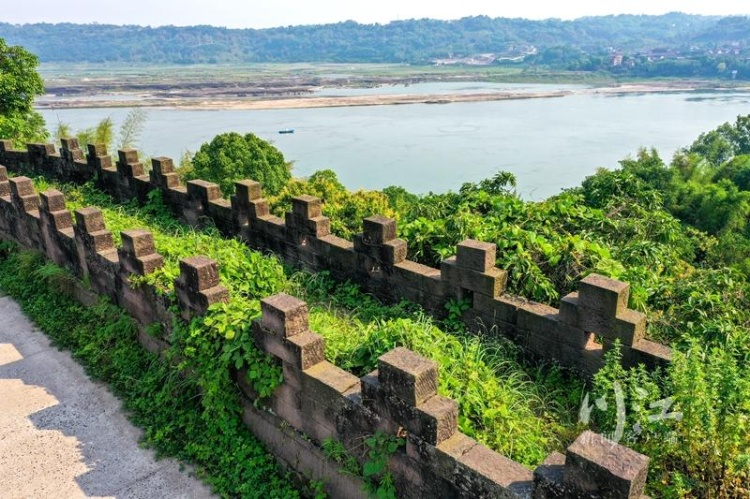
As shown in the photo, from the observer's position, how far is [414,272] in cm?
722

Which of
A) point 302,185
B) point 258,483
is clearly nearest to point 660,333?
point 258,483

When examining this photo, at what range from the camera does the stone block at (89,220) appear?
7852 mm

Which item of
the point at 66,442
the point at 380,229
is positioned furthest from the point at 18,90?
the point at 380,229

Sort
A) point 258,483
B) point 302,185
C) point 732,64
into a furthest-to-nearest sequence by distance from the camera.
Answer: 1. point 732,64
2. point 302,185
3. point 258,483

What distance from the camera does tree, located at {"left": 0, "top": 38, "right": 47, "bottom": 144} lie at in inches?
671

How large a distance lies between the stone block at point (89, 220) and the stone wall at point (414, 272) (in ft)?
6.65

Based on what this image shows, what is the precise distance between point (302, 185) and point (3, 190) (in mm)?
5394

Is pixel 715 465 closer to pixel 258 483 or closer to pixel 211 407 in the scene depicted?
pixel 258 483

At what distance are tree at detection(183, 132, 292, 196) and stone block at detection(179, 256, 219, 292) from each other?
13.6 meters

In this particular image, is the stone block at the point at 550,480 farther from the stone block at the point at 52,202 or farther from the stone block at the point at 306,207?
the stone block at the point at 52,202

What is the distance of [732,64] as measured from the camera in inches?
4240

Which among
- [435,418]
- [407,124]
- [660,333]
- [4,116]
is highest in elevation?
[4,116]

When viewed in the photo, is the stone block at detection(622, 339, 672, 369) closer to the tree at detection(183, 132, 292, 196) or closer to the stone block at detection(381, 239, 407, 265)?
the stone block at detection(381, 239, 407, 265)

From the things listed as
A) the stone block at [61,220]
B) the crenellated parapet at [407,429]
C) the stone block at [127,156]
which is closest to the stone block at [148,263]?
the crenellated parapet at [407,429]
